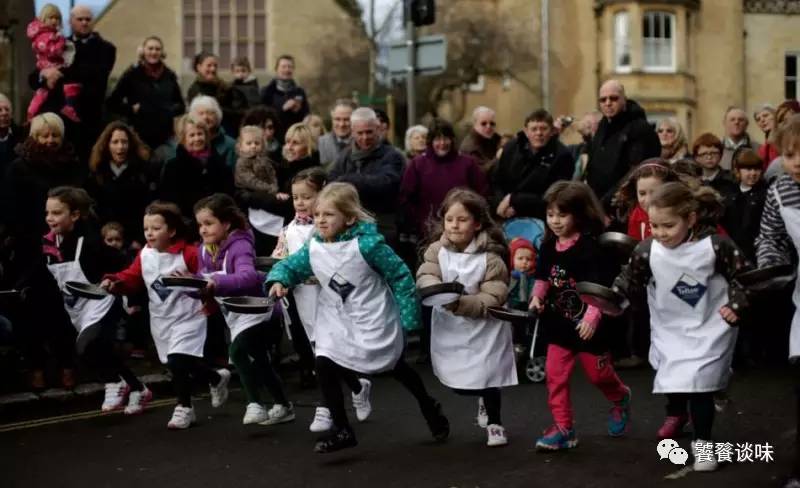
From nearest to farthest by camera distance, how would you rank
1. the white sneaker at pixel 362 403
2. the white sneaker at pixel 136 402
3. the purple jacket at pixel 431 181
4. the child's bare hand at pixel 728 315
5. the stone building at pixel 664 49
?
the child's bare hand at pixel 728 315 → the white sneaker at pixel 362 403 → the white sneaker at pixel 136 402 → the purple jacket at pixel 431 181 → the stone building at pixel 664 49

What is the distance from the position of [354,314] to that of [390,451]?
87 cm

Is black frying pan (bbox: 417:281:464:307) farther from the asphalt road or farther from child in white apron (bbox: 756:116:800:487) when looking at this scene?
child in white apron (bbox: 756:116:800:487)

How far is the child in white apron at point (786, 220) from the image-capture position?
6676 millimetres

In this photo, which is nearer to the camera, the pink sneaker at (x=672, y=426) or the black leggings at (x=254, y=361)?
the pink sneaker at (x=672, y=426)

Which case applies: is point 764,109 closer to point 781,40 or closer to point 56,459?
point 56,459

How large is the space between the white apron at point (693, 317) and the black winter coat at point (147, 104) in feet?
24.5

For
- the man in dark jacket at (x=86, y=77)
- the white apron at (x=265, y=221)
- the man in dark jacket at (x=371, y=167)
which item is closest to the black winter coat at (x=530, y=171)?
the man in dark jacket at (x=371, y=167)

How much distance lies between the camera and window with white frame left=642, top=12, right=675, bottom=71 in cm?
4434

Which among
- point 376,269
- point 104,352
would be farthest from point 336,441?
point 104,352

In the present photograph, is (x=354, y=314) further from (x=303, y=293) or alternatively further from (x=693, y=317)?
(x=693, y=317)

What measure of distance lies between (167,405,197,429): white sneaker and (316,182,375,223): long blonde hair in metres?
1.98

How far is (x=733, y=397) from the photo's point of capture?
9766mm

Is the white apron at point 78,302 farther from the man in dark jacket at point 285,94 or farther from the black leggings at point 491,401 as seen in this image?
the man in dark jacket at point 285,94

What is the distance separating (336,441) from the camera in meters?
8.05
